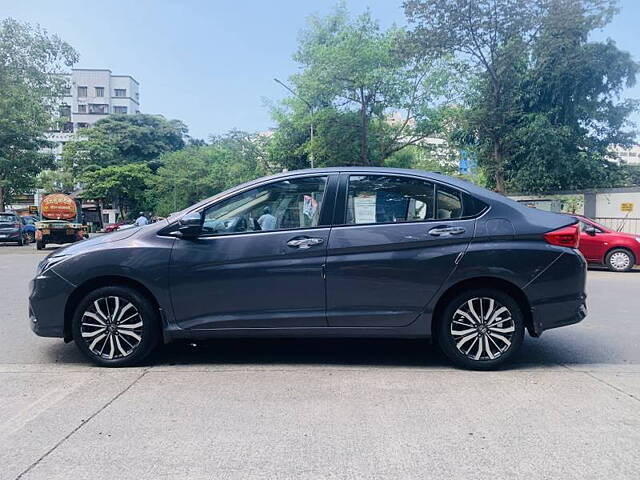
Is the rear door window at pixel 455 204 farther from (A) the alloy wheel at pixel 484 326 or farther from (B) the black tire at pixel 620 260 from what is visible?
(B) the black tire at pixel 620 260

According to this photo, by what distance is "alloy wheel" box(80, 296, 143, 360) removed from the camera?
183 inches

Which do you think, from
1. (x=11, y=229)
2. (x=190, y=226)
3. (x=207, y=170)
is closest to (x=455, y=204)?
(x=190, y=226)

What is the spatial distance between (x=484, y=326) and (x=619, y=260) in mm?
10724

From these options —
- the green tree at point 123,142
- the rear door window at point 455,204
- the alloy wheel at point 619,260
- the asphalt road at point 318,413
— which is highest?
the green tree at point 123,142

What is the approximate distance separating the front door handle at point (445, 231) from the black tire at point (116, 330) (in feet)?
8.38

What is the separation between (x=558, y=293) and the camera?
15.0 ft

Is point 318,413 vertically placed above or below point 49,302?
below

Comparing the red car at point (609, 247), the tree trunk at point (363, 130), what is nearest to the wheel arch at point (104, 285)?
the red car at point (609, 247)

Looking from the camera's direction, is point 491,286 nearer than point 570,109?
Yes

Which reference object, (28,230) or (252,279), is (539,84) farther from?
(28,230)

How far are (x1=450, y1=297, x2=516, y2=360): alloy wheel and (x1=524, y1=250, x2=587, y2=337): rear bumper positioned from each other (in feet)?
0.81

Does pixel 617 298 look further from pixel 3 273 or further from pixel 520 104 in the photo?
pixel 520 104

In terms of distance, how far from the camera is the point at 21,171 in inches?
1220

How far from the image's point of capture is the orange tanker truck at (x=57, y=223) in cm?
2161
